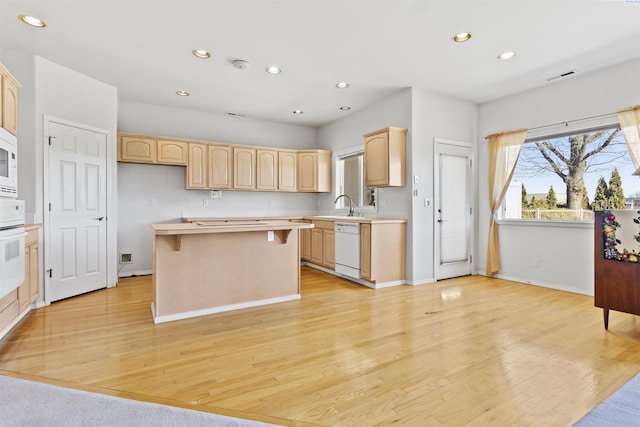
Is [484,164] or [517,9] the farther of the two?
[484,164]

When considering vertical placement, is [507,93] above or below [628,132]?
above

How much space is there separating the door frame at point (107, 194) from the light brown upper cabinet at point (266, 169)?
2.23 metres

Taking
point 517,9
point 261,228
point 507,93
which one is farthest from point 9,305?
point 507,93

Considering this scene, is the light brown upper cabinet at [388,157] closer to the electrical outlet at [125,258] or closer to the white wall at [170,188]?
the white wall at [170,188]

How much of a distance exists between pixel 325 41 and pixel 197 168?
3.06 meters

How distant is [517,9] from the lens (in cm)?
264

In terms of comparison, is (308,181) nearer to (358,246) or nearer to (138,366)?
(358,246)

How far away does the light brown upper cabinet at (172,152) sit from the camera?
4914 millimetres

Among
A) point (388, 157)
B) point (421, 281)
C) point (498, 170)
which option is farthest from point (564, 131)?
point (421, 281)

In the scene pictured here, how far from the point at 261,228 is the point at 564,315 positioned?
10.5 ft

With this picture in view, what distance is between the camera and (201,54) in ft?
11.4

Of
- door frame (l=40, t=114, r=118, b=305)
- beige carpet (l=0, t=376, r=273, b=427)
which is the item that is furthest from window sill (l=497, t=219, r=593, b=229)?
door frame (l=40, t=114, r=118, b=305)

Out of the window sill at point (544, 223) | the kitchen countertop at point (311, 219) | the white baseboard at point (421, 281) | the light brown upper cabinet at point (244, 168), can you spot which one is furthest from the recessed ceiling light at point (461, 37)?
the light brown upper cabinet at point (244, 168)

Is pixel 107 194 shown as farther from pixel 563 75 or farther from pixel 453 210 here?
pixel 563 75
